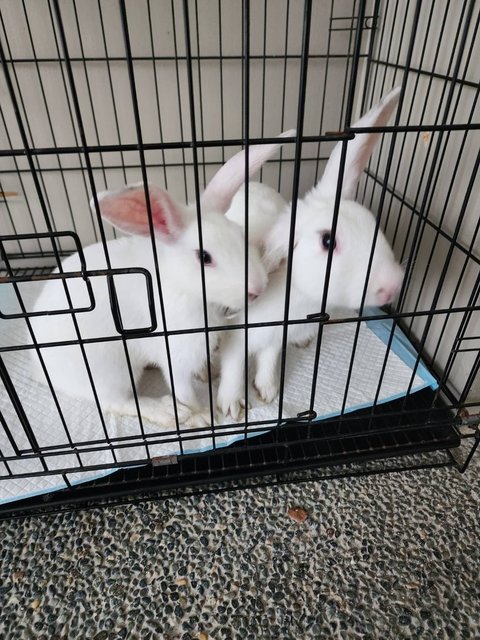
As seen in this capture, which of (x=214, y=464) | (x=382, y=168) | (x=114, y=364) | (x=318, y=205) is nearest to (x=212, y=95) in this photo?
(x=382, y=168)

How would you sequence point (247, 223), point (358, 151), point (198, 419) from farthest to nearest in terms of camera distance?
1. point (198, 419)
2. point (358, 151)
3. point (247, 223)

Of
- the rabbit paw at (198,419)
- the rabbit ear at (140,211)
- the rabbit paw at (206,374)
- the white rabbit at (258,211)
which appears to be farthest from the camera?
the rabbit paw at (206,374)

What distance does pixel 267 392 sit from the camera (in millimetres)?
1427

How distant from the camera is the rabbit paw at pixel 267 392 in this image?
4.67 feet

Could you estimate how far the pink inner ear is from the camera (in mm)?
854

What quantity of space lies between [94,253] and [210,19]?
119cm

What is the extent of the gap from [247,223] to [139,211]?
0.23 metres

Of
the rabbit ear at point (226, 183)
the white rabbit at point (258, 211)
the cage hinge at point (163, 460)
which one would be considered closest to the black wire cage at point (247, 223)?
the cage hinge at point (163, 460)

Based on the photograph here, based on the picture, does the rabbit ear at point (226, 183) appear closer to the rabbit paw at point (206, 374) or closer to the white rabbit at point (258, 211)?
the white rabbit at point (258, 211)

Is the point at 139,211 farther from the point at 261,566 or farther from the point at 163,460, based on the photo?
the point at 261,566

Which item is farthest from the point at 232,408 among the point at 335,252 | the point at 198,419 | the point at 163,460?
the point at 335,252

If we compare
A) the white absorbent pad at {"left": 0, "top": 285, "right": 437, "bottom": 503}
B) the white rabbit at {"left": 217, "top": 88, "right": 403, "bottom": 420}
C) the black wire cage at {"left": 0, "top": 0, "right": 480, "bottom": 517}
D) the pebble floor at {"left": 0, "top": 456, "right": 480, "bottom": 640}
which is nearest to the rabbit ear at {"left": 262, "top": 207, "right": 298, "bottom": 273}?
the white rabbit at {"left": 217, "top": 88, "right": 403, "bottom": 420}

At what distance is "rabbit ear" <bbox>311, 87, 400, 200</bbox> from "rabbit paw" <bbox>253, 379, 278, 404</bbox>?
0.59 m

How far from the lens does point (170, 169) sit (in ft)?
6.86
